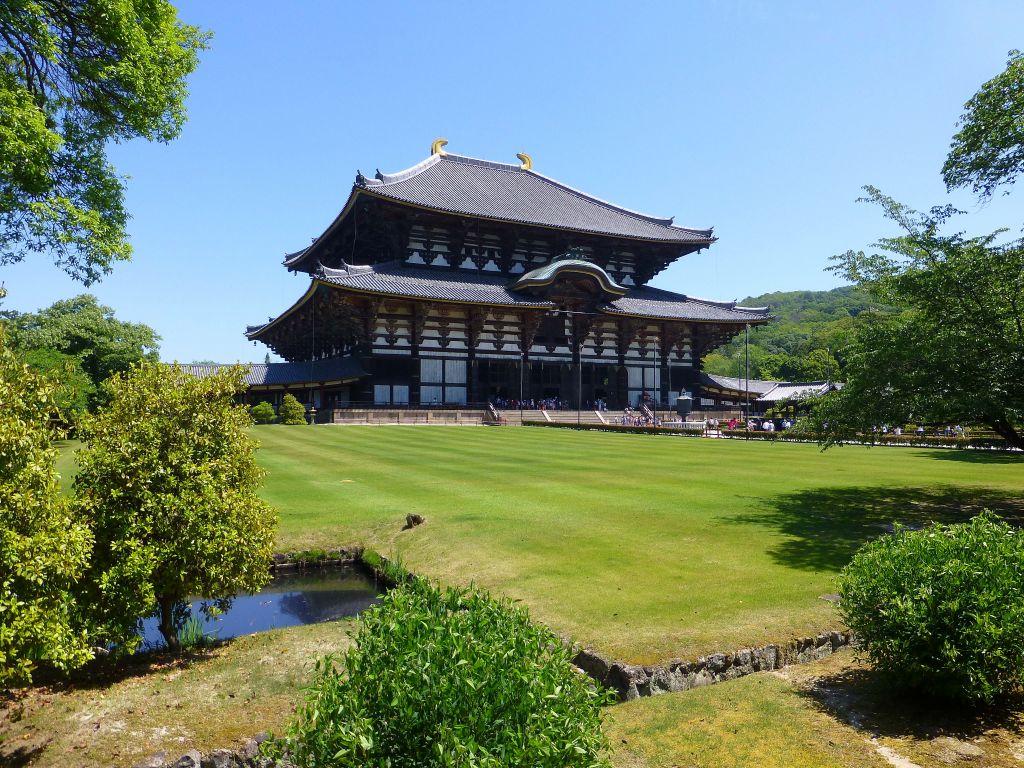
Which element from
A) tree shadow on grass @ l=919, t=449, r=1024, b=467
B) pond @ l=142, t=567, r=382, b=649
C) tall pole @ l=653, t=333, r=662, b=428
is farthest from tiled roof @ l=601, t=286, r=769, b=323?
pond @ l=142, t=567, r=382, b=649

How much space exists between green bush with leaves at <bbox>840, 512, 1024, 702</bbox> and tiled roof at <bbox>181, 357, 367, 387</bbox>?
1409 inches

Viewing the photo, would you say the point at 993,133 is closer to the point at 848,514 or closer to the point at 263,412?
the point at 848,514

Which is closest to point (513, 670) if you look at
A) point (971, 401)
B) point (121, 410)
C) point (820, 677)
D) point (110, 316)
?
point (820, 677)

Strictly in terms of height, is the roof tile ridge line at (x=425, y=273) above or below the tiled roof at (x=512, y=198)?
below

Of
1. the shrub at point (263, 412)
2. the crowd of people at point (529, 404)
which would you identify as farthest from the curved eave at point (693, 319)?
the shrub at point (263, 412)

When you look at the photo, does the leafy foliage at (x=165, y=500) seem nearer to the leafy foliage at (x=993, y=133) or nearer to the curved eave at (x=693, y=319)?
the leafy foliage at (x=993, y=133)

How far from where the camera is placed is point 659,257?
5309 centimetres

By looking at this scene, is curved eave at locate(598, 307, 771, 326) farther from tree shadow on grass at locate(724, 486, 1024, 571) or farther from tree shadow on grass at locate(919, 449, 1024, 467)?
tree shadow on grass at locate(724, 486, 1024, 571)

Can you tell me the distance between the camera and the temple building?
40125 mm

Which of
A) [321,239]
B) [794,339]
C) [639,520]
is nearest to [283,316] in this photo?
[321,239]

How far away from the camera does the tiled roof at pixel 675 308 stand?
46719 mm

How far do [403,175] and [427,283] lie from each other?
12.2 meters

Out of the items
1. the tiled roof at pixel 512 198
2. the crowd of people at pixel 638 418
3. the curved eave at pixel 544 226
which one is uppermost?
the tiled roof at pixel 512 198

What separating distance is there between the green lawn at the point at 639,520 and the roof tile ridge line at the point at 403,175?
23.1 metres
